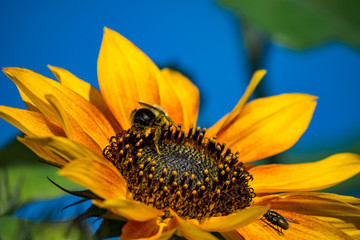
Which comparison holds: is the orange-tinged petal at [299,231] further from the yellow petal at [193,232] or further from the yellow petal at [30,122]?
the yellow petal at [30,122]

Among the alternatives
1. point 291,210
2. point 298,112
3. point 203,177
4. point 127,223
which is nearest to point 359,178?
point 298,112

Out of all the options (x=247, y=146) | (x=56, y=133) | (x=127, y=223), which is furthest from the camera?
(x=247, y=146)

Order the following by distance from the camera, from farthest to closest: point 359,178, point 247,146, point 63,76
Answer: point 359,178, point 247,146, point 63,76

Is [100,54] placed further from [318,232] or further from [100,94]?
[318,232]

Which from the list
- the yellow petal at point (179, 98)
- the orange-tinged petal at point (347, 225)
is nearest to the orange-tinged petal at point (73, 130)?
the yellow petal at point (179, 98)

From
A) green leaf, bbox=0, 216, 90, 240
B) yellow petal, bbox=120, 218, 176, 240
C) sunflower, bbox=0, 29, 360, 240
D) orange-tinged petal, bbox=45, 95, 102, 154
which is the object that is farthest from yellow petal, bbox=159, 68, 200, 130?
green leaf, bbox=0, 216, 90, 240

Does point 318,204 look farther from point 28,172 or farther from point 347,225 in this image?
point 28,172

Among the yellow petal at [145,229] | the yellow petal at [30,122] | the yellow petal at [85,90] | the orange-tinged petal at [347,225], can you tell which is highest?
the yellow petal at [85,90]
